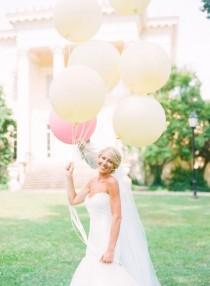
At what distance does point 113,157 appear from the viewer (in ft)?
14.8

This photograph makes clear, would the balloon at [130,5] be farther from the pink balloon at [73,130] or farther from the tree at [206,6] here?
the tree at [206,6]

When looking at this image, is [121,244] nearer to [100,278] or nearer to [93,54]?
[100,278]

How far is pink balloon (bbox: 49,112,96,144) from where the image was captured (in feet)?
16.9

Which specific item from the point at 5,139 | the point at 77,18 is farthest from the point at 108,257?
the point at 5,139

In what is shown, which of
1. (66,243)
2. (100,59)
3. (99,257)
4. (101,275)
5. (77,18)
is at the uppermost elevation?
(77,18)

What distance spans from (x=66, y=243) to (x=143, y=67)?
5.53 m

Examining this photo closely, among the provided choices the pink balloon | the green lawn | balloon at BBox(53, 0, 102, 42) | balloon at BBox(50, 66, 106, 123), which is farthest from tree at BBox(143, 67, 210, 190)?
balloon at BBox(50, 66, 106, 123)

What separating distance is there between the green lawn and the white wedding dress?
2.14 meters

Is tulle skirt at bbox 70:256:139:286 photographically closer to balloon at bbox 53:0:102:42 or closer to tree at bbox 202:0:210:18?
balloon at bbox 53:0:102:42

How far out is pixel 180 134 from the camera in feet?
81.7

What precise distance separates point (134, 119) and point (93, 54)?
0.80m

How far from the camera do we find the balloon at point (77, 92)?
15.2ft

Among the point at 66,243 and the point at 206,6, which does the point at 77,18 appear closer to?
the point at 66,243

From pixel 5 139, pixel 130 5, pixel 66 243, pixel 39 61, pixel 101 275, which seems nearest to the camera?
pixel 101 275
